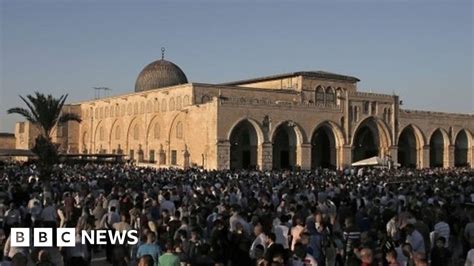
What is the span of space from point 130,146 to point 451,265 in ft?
144

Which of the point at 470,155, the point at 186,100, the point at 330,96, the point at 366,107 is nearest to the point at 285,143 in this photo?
the point at 330,96

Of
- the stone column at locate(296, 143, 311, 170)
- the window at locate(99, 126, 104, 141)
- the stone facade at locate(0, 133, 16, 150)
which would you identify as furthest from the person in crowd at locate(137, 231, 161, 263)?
the stone facade at locate(0, 133, 16, 150)

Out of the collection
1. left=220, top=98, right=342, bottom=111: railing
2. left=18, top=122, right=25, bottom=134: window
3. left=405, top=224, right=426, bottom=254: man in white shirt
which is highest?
left=220, top=98, right=342, bottom=111: railing

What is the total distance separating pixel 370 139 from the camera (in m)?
50.9

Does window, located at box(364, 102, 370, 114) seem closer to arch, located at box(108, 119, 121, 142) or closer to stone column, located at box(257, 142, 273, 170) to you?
stone column, located at box(257, 142, 273, 170)

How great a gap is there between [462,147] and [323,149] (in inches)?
588

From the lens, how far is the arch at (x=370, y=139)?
48.5 meters

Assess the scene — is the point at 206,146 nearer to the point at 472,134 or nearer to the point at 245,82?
the point at 245,82

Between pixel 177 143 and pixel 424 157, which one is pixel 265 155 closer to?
pixel 177 143

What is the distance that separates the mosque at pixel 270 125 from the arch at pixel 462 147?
0.29ft

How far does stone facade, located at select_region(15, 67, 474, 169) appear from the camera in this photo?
136 ft

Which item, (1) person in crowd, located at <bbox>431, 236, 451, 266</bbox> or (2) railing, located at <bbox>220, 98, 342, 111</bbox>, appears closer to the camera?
(1) person in crowd, located at <bbox>431, 236, 451, 266</bbox>

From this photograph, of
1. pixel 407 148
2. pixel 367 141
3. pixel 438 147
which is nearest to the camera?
pixel 367 141

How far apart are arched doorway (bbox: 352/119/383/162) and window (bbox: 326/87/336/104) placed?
3.09 meters
